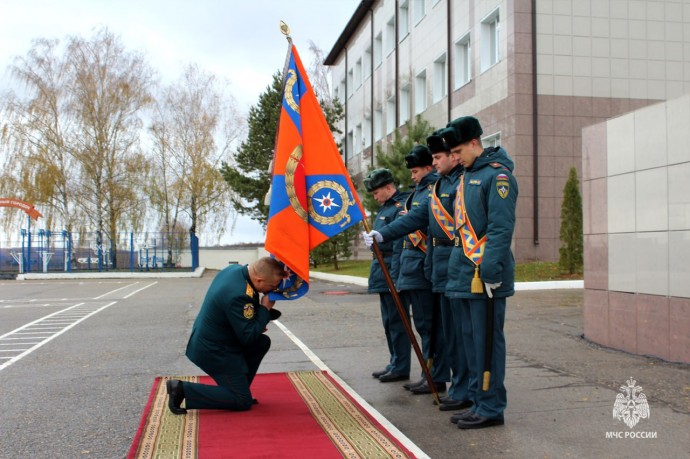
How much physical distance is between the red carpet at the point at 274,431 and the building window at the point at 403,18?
26.8 m

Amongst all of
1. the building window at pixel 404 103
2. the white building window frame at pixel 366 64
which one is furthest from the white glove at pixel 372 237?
the white building window frame at pixel 366 64

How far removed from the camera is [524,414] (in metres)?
5.04

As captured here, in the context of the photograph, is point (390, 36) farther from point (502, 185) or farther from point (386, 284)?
point (502, 185)

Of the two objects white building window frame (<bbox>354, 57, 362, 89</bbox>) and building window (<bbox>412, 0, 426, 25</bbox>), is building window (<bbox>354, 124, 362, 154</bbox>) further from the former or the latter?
building window (<bbox>412, 0, 426, 25</bbox>)

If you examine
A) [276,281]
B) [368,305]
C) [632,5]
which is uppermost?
[632,5]

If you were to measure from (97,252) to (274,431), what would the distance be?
32.0 metres

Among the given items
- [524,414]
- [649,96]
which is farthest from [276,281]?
[649,96]

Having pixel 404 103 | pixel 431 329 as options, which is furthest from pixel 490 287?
pixel 404 103

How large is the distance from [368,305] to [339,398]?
874cm

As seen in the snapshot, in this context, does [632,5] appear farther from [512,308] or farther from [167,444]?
[167,444]

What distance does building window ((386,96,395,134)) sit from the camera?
32.3 meters

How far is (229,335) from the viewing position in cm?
514

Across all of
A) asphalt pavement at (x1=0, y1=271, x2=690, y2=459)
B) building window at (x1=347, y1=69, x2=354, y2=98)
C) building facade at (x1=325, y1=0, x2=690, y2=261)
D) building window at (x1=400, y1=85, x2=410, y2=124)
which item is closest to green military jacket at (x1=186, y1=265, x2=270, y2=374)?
asphalt pavement at (x1=0, y1=271, x2=690, y2=459)

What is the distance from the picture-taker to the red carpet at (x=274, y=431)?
4.07 meters
